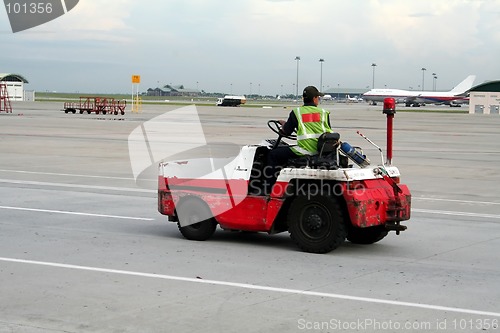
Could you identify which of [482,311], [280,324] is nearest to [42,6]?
[280,324]

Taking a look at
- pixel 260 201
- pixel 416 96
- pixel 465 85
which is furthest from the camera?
pixel 465 85

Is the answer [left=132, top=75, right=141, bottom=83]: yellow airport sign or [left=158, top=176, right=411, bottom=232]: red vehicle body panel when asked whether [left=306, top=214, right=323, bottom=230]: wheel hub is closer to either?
[left=158, top=176, right=411, bottom=232]: red vehicle body panel

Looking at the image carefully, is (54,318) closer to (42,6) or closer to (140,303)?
(140,303)

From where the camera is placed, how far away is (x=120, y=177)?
19.7 meters

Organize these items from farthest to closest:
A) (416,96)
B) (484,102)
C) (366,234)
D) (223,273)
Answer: (416,96), (484,102), (366,234), (223,273)

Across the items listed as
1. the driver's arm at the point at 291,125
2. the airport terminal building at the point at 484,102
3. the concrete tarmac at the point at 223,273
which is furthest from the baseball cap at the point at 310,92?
the airport terminal building at the point at 484,102

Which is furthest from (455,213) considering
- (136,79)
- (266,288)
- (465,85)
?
(465,85)

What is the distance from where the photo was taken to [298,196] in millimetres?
10422

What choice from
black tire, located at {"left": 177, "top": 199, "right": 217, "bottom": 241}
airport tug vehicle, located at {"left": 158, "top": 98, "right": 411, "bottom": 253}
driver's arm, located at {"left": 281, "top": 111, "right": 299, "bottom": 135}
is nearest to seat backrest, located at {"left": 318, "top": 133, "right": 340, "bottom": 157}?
airport tug vehicle, located at {"left": 158, "top": 98, "right": 411, "bottom": 253}

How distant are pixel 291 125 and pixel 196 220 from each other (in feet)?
6.02

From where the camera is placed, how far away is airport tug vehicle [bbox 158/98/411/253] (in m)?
10.2

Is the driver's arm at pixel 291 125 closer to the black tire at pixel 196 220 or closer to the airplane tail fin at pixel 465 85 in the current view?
the black tire at pixel 196 220

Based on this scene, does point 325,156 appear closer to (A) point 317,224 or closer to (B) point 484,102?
(A) point 317,224

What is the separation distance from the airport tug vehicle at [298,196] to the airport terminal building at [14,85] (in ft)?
369
